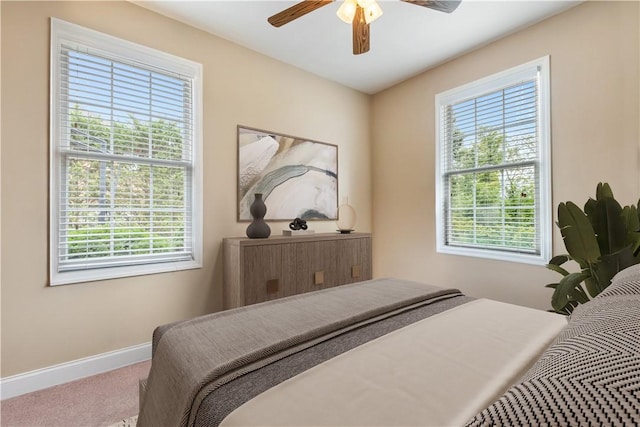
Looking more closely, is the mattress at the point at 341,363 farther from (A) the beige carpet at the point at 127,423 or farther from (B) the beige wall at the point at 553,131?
(B) the beige wall at the point at 553,131

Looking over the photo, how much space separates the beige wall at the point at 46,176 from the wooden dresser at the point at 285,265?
1.16 feet

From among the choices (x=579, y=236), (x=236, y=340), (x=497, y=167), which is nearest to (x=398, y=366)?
(x=236, y=340)

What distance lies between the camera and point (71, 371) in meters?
2.07

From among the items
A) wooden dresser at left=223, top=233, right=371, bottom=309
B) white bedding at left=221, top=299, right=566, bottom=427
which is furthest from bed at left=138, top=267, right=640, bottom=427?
wooden dresser at left=223, top=233, right=371, bottom=309

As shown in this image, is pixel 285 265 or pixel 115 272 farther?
pixel 285 265

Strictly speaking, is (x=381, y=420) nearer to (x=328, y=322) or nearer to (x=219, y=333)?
(x=328, y=322)

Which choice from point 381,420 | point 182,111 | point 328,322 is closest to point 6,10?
point 182,111

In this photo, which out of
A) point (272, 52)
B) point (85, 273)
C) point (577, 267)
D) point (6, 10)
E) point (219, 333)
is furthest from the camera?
point (272, 52)

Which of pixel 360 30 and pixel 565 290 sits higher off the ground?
pixel 360 30

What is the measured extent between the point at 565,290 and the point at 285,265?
1942mm

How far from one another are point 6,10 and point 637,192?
4372mm

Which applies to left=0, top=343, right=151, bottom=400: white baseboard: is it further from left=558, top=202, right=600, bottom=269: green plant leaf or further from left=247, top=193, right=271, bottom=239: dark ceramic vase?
left=558, top=202, right=600, bottom=269: green plant leaf

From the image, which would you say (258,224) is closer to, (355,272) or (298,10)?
(355,272)

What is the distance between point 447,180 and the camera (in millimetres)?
3277
